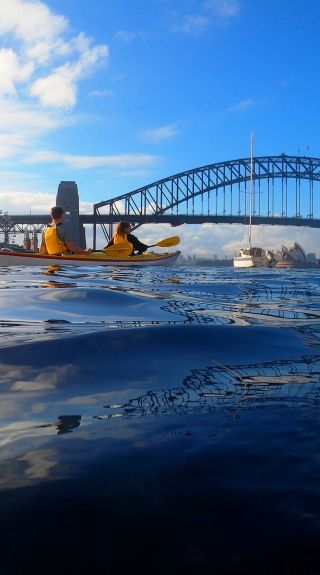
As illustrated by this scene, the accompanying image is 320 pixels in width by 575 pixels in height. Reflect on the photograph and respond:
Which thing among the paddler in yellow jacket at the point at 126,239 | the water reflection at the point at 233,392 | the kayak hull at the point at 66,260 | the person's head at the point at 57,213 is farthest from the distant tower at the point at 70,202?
the water reflection at the point at 233,392

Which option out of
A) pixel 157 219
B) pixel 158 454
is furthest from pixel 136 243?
pixel 157 219

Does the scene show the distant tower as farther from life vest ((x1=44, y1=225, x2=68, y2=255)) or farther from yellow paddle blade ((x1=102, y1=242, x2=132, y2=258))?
life vest ((x1=44, y1=225, x2=68, y2=255))

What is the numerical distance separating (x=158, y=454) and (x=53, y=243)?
838cm

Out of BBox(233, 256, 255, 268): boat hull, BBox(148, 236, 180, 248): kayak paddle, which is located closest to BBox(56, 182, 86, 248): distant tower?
BBox(233, 256, 255, 268): boat hull

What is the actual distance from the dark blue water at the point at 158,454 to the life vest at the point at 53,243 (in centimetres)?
683

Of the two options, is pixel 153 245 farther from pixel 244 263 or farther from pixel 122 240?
pixel 244 263

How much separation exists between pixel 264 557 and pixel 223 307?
2949 mm

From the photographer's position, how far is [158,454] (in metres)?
1.04

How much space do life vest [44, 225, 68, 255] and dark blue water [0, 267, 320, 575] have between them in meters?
6.83

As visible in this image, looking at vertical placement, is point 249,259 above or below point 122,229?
below

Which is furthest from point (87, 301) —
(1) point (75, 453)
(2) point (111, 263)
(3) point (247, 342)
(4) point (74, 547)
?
(2) point (111, 263)

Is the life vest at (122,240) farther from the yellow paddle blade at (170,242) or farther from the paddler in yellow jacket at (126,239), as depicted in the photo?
the yellow paddle blade at (170,242)

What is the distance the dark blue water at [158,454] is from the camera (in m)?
0.72

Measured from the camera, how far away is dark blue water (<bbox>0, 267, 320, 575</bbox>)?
0.72 m
